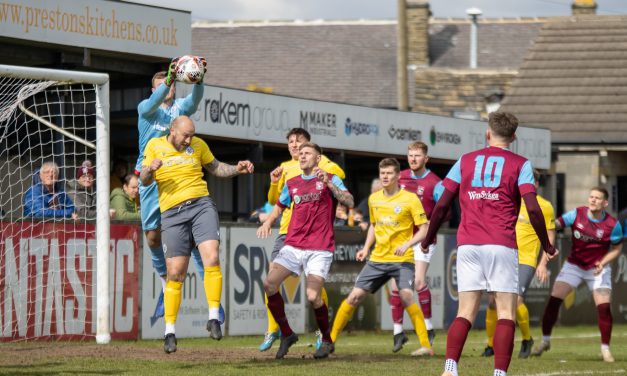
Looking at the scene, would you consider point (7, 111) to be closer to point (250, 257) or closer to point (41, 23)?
point (41, 23)

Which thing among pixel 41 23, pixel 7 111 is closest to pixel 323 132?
pixel 41 23

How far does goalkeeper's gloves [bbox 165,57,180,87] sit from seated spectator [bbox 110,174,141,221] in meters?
4.28

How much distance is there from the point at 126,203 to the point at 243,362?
4.80 meters

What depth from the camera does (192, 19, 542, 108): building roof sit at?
4969 cm

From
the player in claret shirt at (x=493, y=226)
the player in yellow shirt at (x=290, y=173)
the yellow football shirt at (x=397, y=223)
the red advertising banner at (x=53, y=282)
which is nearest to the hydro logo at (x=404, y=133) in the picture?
the red advertising banner at (x=53, y=282)

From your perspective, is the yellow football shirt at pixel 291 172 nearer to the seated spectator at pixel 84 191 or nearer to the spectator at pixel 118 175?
the seated spectator at pixel 84 191

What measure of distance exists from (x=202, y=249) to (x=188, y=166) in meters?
0.74

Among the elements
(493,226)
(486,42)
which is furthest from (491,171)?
(486,42)

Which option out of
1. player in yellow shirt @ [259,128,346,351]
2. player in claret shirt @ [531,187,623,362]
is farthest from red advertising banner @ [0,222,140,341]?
player in claret shirt @ [531,187,623,362]

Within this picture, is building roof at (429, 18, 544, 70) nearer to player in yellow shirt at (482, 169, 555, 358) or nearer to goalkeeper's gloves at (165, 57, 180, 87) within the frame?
player in yellow shirt at (482, 169, 555, 358)

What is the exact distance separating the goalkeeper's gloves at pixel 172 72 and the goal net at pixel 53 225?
2414 millimetres

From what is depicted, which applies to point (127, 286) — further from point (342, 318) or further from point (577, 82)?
point (577, 82)

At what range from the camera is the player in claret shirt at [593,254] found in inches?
576

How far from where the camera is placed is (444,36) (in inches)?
2103
